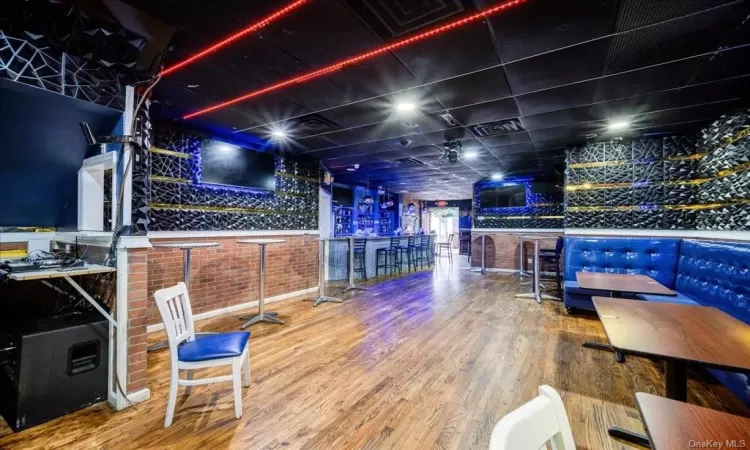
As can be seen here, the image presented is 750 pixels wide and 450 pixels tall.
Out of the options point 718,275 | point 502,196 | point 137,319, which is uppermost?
point 502,196

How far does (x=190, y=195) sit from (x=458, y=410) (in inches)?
163

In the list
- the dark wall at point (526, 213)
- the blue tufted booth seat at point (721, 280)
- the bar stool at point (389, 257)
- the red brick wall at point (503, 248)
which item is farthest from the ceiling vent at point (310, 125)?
the red brick wall at point (503, 248)

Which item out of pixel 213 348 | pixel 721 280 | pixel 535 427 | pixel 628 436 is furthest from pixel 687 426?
pixel 721 280

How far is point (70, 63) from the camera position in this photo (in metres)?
2.31

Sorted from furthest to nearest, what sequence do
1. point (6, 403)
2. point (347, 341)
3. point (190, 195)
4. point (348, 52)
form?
point (190, 195) → point (347, 341) → point (348, 52) → point (6, 403)

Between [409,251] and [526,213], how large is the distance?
3.32m

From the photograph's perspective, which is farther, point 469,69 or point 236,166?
point 236,166

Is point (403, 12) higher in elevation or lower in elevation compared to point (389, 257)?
higher

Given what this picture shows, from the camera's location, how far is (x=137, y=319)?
2.26 m

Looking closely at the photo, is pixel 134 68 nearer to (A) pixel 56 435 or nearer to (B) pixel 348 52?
(B) pixel 348 52

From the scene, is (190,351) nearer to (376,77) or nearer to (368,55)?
(368,55)

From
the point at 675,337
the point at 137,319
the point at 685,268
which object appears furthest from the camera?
the point at 685,268

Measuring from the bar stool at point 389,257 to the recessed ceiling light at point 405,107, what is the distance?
4452 mm

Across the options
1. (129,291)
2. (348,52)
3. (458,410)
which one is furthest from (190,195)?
(458,410)
